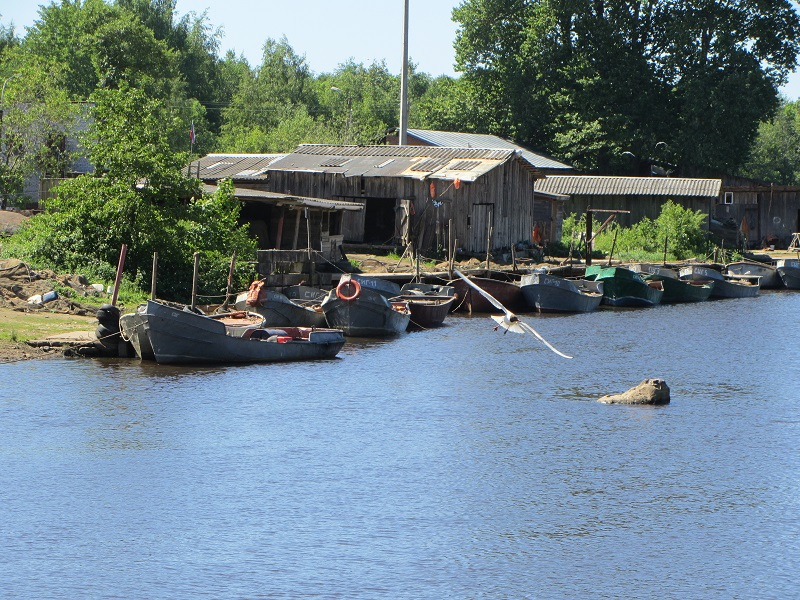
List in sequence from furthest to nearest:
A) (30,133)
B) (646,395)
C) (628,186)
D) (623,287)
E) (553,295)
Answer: (628,186)
(30,133)
(623,287)
(553,295)
(646,395)

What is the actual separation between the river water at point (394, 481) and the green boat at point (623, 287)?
640 inches

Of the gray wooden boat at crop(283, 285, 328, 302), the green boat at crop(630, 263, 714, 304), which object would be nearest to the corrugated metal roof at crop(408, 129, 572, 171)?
the green boat at crop(630, 263, 714, 304)

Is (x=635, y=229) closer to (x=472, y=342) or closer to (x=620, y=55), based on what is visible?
(x=620, y=55)

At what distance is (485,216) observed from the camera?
47719mm

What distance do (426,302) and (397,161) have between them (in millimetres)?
13795

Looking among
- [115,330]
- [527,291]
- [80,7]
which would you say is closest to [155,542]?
[115,330]

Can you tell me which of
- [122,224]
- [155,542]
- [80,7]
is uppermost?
[80,7]

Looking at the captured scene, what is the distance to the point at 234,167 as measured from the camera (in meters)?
50.2

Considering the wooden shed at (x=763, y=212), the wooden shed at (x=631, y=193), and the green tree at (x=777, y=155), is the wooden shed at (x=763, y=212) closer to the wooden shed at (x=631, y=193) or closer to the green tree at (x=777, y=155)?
the wooden shed at (x=631, y=193)

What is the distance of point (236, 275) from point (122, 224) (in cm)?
384

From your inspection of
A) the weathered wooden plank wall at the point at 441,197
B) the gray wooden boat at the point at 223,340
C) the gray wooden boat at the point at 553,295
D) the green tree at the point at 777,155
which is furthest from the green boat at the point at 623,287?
the green tree at the point at 777,155

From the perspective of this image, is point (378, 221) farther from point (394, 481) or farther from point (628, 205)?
point (394, 481)

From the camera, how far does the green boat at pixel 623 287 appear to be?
44.5 m

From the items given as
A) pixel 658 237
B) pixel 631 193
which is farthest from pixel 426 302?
pixel 631 193
